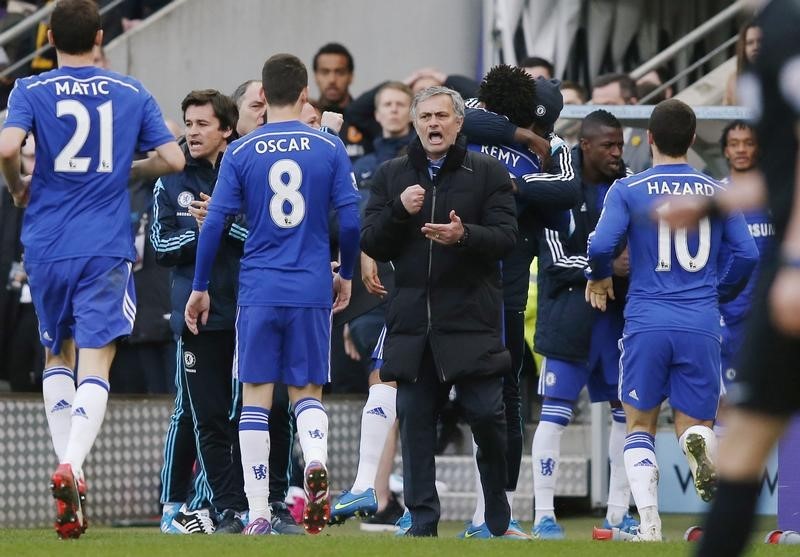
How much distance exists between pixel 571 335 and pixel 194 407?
2068mm

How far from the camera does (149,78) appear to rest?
14.1 meters

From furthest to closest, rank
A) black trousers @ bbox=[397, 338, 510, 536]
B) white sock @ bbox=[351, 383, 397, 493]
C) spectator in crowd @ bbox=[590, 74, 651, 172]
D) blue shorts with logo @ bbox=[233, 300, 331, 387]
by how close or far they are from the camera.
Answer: spectator in crowd @ bbox=[590, 74, 651, 172]
white sock @ bbox=[351, 383, 397, 493]
blue shorts with logo @ bbox=[233, 300, 331, 387]
black trousers @ bbox=[397, 338, 510, 536]

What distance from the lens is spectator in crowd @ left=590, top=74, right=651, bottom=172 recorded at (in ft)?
38.4

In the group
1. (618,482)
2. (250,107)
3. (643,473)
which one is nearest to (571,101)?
(250,107)

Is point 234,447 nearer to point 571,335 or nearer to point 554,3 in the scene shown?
point 571,335

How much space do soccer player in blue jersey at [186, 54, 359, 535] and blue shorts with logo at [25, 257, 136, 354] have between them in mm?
473

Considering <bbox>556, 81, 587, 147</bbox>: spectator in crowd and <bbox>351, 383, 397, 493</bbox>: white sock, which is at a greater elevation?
<bbox>556, 81, 587, 147</bbox>: spectator in crowd

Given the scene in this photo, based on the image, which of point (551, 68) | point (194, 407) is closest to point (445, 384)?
point (194, 407)

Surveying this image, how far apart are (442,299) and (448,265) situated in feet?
0.55

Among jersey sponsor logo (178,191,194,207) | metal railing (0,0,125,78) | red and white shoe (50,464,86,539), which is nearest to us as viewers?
red and white shoe (50,464,86,539)

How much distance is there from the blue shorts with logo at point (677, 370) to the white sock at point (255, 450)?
182 centimetres

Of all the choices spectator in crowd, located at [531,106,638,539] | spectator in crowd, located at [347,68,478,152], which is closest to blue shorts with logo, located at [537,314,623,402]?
→ spectator in crowd, located at [531,106,638,539]

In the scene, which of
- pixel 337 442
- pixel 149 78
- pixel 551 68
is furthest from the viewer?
pixel 149 78

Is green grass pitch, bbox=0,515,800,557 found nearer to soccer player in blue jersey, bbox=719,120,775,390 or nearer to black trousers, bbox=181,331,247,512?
black trousers, bbox=181,331,247,512
